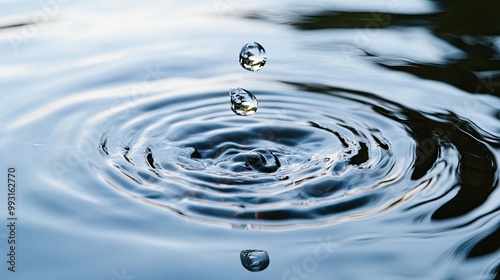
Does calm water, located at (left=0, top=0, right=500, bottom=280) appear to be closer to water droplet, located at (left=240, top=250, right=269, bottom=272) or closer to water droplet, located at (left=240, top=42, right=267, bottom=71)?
water droplet, located at (left=240, top=250, right=269, bottom=272)

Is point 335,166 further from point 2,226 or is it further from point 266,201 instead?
point 2,226

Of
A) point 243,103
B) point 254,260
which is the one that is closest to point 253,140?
point 243,103

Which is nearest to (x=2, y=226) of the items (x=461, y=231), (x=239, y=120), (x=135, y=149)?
(x=135, y=149)

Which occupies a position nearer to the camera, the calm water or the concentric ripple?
the calm water

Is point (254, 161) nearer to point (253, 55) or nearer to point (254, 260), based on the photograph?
point (253, 55)

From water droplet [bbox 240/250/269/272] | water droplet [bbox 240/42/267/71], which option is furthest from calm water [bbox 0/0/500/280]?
water droplet [bbox 240/42/267/71]
